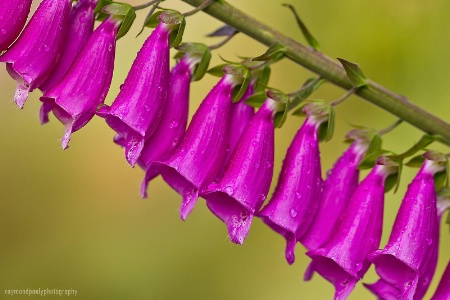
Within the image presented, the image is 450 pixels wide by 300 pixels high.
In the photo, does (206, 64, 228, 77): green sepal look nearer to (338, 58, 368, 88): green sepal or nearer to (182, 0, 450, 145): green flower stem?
(182, 0, 450, 145): green flower stem

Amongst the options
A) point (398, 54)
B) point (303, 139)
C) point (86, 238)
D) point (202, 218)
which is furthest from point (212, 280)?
point (303, 139)

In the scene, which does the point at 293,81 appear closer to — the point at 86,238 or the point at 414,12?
the point at 414,12

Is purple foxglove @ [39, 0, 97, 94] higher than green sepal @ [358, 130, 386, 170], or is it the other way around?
green sepal @ [358, 130, 386, 170]

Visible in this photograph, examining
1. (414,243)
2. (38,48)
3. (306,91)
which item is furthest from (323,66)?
(38,48)

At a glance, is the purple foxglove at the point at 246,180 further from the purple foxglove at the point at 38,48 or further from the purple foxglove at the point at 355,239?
the purple foxglove at the point at 38,48

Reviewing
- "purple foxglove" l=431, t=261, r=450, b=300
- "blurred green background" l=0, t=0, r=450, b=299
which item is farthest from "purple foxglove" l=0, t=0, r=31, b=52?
"blurred green background" l=0, t=0, r=450, b=299

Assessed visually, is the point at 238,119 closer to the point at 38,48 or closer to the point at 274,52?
the point at 274,52
